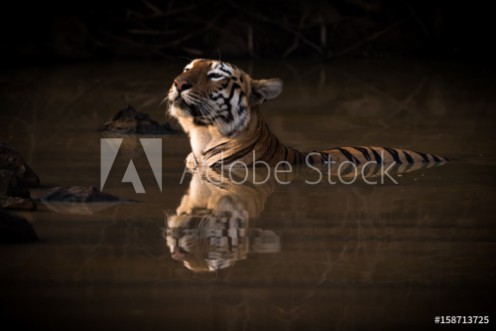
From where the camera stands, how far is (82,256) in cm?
336

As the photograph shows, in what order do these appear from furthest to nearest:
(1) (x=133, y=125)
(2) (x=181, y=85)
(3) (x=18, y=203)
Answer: (1) (x=133, y=125) < (2) (x=181, y=85) < (3) (x=18, y=203)

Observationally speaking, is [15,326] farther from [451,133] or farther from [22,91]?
[22,91]

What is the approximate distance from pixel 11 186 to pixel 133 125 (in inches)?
80.4

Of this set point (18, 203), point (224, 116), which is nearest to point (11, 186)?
point (18, 203)

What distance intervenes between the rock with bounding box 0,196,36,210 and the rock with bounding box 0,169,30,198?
0.09 m

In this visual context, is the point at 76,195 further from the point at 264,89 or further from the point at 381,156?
the point at 381,156

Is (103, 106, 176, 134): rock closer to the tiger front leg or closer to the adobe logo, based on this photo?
the adobe logo

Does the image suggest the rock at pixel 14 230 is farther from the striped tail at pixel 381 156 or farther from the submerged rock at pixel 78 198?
the striped tail at pixel 381 156

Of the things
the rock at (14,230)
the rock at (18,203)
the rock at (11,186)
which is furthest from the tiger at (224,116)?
the rock at (14,230)

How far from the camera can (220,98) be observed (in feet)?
16.6

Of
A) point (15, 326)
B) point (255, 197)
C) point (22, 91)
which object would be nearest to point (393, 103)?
point (22, 91)

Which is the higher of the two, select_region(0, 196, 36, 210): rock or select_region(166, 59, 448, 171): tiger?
select_region(166, 59, 448, 171): tiger

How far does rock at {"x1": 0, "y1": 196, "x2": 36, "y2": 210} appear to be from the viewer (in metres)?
3.98

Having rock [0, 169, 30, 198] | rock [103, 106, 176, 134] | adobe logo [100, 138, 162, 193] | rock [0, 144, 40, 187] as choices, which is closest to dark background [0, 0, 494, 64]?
rock [103, 106, 176, 134]
